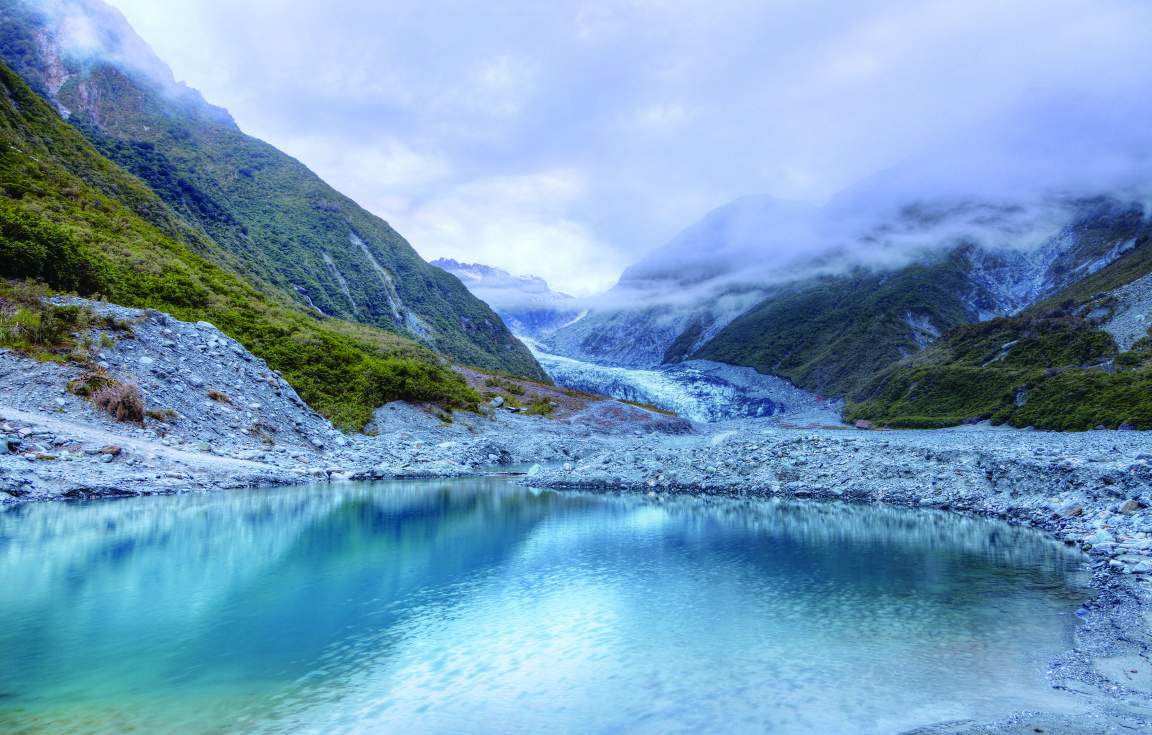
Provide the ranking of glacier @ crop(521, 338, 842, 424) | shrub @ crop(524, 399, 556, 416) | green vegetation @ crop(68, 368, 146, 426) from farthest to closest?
glacier @ crop(521, 338, 842, 424)
shrub @ crop(524, 399, 556, 416)
green vegetation @ crop(68, 368, 146, 426)

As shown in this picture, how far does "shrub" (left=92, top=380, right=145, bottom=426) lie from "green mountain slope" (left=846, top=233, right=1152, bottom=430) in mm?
55031

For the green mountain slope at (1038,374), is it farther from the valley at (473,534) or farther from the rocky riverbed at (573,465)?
the rocky riverbed at (573,465)

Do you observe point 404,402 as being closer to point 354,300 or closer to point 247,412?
point 247,412

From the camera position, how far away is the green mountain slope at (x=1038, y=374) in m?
47.1

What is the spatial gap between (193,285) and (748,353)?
470 feet

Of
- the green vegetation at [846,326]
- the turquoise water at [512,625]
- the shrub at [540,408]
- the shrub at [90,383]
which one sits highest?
the green vegetation at [846,326]

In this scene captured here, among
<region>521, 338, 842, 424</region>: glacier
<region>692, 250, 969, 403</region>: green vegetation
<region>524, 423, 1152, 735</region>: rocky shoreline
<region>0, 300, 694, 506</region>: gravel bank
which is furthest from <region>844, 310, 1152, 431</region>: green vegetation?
<region>0, 300, 694, 506</region>: gravel bank

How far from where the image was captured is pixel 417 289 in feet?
385

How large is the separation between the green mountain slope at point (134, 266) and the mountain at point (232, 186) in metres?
15.7

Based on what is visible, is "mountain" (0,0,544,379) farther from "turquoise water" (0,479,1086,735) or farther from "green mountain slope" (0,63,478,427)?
"turquoise water" (0,479,1086,735)

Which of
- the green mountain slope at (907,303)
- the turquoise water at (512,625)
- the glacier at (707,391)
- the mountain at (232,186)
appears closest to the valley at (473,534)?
the turquoise water at (512,625)

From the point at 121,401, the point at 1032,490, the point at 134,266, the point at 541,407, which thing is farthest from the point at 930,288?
the point at 121,401

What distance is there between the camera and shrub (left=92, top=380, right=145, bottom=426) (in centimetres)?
2736

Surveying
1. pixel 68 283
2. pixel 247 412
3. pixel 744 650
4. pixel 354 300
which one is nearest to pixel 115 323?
pixel 68 283
